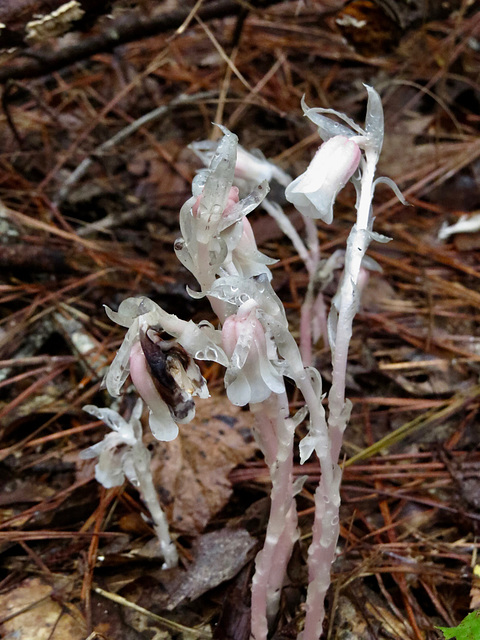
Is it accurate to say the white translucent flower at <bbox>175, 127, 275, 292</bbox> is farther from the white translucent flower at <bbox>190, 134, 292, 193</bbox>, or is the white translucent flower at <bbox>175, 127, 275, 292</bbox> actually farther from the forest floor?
the forest floor

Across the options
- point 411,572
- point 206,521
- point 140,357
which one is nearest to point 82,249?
point 206,521

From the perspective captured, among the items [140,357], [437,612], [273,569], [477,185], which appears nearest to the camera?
[140,357]

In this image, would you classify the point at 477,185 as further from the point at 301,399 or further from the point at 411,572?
the point at 411,572

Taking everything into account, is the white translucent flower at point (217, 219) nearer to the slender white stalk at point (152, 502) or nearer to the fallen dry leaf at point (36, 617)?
the slender white stalk at point (152, 502)

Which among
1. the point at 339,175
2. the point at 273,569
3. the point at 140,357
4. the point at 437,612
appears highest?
the point at 339,175

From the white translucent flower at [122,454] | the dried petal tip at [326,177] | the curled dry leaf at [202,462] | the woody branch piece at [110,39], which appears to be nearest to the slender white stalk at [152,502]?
the white translucent flower at [122,454]
